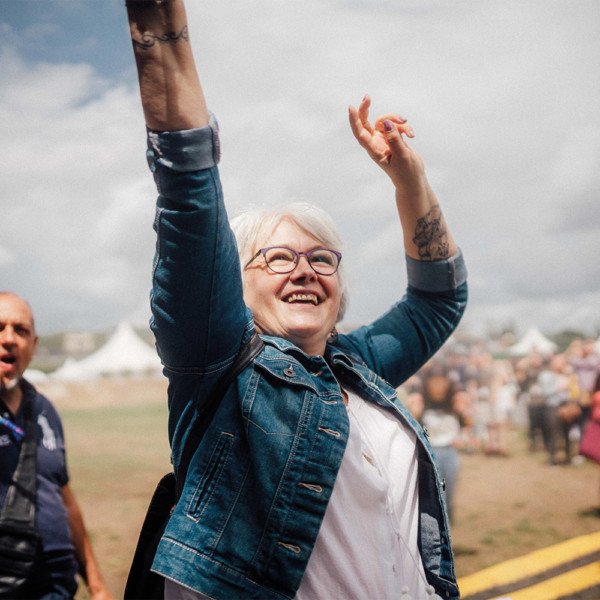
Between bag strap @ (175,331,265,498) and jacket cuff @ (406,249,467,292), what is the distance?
0.77 m

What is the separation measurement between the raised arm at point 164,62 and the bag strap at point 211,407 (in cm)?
48

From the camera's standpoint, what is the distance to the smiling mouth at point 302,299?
1510 millimetres

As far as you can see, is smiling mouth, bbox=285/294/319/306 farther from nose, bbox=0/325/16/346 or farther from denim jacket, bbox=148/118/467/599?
nose, bbox=0/325/16/346

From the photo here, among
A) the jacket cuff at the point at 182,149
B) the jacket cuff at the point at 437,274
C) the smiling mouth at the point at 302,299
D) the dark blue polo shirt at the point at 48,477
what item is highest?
the jacket cuff at the point at 182,149

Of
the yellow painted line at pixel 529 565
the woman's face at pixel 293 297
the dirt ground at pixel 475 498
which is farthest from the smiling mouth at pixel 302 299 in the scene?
the dirt ground at pixel 475 498

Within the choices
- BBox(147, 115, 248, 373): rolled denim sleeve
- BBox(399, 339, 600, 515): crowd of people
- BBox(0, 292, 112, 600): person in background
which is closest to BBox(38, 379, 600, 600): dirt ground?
BBox(399, 339, 600, 515): crowd of people

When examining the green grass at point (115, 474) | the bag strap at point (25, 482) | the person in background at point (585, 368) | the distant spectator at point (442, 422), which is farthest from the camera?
the person in background at point (585, 368)

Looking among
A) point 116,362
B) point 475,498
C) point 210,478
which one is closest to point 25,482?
point 210,478

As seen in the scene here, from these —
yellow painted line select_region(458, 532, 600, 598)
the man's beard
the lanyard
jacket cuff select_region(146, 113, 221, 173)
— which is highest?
jacket cuff select_region(146, 113, 221, 173)

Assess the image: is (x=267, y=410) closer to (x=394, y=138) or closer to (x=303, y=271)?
(x=303, y=271)

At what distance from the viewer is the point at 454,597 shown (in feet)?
5.08

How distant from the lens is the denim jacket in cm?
109

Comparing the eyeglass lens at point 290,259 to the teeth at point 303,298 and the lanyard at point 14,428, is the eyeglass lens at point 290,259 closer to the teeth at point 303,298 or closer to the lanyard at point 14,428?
the teeth at point 303,298

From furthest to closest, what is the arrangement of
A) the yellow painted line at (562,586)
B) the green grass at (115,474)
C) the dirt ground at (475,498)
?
the green grass at (115,474)
the dirt ground at (475,498)
the yellow painted line at (562,586)
